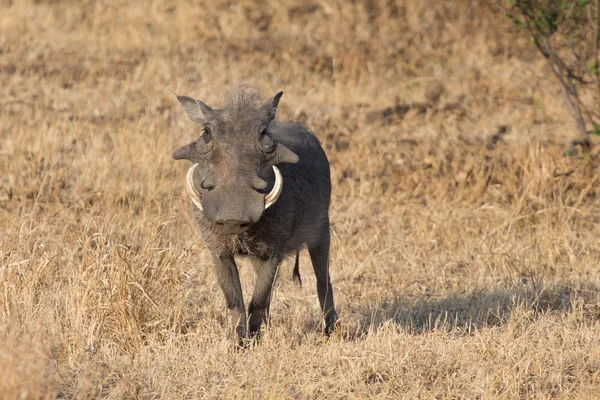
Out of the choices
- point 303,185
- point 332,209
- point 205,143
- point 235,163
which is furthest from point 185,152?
point 332,209

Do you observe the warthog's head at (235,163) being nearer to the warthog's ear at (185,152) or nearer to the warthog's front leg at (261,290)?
the warthog's ear at (185,152)

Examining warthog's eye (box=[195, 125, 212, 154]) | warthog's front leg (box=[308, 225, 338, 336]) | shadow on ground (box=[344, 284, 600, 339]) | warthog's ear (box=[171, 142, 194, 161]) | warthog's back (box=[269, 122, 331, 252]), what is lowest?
shadow on ground (box=[344, 284, 600, 339])

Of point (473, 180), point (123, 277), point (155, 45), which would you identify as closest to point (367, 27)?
point (155, 45)

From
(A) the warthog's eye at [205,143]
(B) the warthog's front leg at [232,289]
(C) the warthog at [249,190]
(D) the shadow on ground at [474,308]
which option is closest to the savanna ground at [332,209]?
(D) the shadow on ground at [474,308]

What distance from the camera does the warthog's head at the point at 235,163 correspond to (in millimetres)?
4535

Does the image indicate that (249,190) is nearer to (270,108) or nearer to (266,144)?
(266,144)

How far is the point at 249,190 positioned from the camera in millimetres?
4574

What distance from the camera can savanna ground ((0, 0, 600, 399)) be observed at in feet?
15.3

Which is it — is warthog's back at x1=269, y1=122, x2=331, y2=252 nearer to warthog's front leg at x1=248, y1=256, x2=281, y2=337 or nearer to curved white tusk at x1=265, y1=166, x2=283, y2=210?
warthog's front leg at x1=248, y1=256, x2=281, y2=337

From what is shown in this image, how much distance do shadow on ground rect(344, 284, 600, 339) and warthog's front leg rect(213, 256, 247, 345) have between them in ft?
2.28

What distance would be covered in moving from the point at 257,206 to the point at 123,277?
1.03 meters

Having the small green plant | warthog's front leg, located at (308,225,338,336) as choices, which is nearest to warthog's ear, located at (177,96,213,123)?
warthog's front leg, located at (308,225,338,336)

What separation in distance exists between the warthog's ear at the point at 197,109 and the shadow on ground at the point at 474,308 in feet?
5.06

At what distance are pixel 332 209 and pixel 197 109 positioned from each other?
11.1 feet
